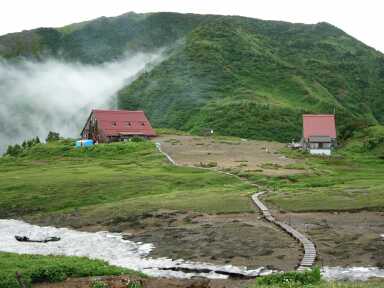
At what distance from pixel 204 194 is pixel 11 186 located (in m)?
30.5

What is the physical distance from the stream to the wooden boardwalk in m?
1.70

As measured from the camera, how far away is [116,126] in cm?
14825

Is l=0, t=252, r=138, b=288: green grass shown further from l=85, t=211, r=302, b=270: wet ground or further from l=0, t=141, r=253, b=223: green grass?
l=0, t=141, r=253, b=223: green grass

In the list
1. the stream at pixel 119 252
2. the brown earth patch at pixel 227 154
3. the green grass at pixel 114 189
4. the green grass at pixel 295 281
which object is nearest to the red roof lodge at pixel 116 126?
the brown earth patch at pixel 227 154

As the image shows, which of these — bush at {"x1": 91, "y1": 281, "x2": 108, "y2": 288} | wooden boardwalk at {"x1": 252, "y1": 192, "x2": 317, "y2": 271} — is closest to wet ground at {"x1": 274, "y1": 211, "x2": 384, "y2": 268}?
wooden boardwalk at {"x1": 252, "y1": 192, "x2": 317, "y2": 271}

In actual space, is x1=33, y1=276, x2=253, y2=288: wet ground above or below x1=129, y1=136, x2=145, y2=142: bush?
below

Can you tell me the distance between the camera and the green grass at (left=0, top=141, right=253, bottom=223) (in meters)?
67.8

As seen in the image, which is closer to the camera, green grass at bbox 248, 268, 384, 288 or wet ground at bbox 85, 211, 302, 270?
green grass at bbox 248, 268, 384, 288

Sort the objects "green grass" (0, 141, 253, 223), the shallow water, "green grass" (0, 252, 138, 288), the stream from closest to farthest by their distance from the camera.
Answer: "green grass" (0, 252, 138, 288) < the shallow water < the stream < "green grass" (0, 141, 253, 223)

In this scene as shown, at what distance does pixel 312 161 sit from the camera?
106562mm

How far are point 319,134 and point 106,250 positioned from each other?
87423mm

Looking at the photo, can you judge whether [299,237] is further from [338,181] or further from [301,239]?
[338,181]

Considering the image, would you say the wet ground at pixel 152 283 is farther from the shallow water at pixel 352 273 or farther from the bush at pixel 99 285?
the shallow water at pixel 352 273

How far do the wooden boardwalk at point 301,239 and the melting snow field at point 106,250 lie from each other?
3.17m
